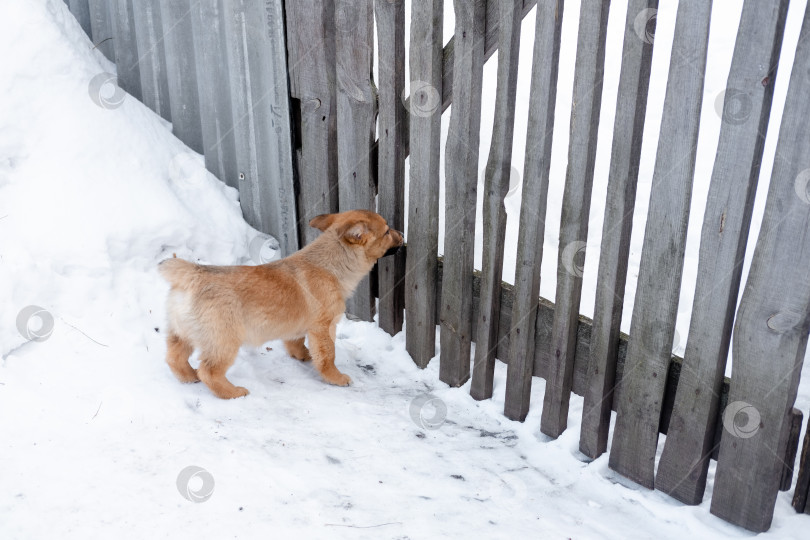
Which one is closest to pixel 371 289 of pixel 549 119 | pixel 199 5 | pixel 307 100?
pixel 307 100

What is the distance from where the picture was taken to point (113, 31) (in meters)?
5.47

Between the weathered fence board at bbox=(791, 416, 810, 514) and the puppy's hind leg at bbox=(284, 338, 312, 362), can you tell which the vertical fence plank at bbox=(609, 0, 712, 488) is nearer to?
the weathered fence board at bbox=(791, 416, 810, 514)

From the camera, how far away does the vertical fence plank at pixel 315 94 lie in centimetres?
442

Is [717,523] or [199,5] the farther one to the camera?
[199,5]

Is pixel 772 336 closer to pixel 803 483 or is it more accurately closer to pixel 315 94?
pixel 803 483

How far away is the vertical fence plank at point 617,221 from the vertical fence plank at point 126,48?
3903 mm

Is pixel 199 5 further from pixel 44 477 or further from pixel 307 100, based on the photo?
pixel 44 477

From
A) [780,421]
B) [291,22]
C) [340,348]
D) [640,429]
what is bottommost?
[340,348]

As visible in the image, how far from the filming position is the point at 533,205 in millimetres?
3545

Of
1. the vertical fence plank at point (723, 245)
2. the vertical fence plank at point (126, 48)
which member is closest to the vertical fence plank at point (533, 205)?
the vertical fence plank at point (723, 245)

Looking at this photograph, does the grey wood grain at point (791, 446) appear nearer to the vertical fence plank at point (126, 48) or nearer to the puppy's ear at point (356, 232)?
the puppy's ear at point (356, 232)

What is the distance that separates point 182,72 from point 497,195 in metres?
2.79

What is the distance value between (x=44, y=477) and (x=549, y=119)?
286 cm

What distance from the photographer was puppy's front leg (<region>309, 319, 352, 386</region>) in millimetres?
4285
